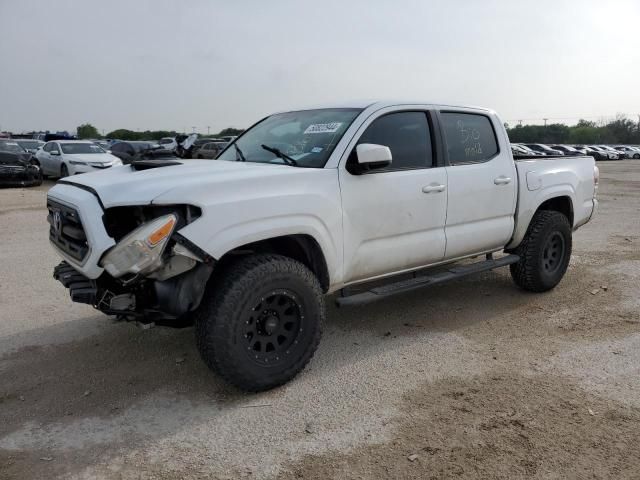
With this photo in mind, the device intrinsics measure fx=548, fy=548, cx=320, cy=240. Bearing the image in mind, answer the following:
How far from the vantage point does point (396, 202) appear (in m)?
4.09

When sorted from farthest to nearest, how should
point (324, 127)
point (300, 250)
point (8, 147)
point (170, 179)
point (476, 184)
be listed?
point (8, 147), point (476, 184), point (324, 127), point (300, 250), point (170, 179)

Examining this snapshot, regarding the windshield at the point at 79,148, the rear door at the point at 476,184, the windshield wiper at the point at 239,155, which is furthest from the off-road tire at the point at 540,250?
the windshield at the point at 79,148

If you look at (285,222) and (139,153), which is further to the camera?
(139,153)

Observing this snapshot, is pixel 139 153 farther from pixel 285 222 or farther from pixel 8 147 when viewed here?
pixel 8 147

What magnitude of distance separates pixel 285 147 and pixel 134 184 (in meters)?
1.35

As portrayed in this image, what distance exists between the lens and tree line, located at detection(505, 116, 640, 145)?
77562mm

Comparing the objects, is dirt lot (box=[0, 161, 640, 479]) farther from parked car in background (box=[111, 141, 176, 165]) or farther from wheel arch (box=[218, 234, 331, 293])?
parked car in background (box=[111, 141, 176, 165])

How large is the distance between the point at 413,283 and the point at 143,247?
2.18 meters

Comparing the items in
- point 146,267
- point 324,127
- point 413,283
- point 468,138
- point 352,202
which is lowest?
point 413,283

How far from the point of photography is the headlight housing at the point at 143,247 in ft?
9.83

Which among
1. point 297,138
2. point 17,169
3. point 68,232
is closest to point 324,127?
point 297,138

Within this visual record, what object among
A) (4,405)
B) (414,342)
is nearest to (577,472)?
(414,342)

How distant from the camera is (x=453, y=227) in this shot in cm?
459

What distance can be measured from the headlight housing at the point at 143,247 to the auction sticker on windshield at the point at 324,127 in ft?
4.99
